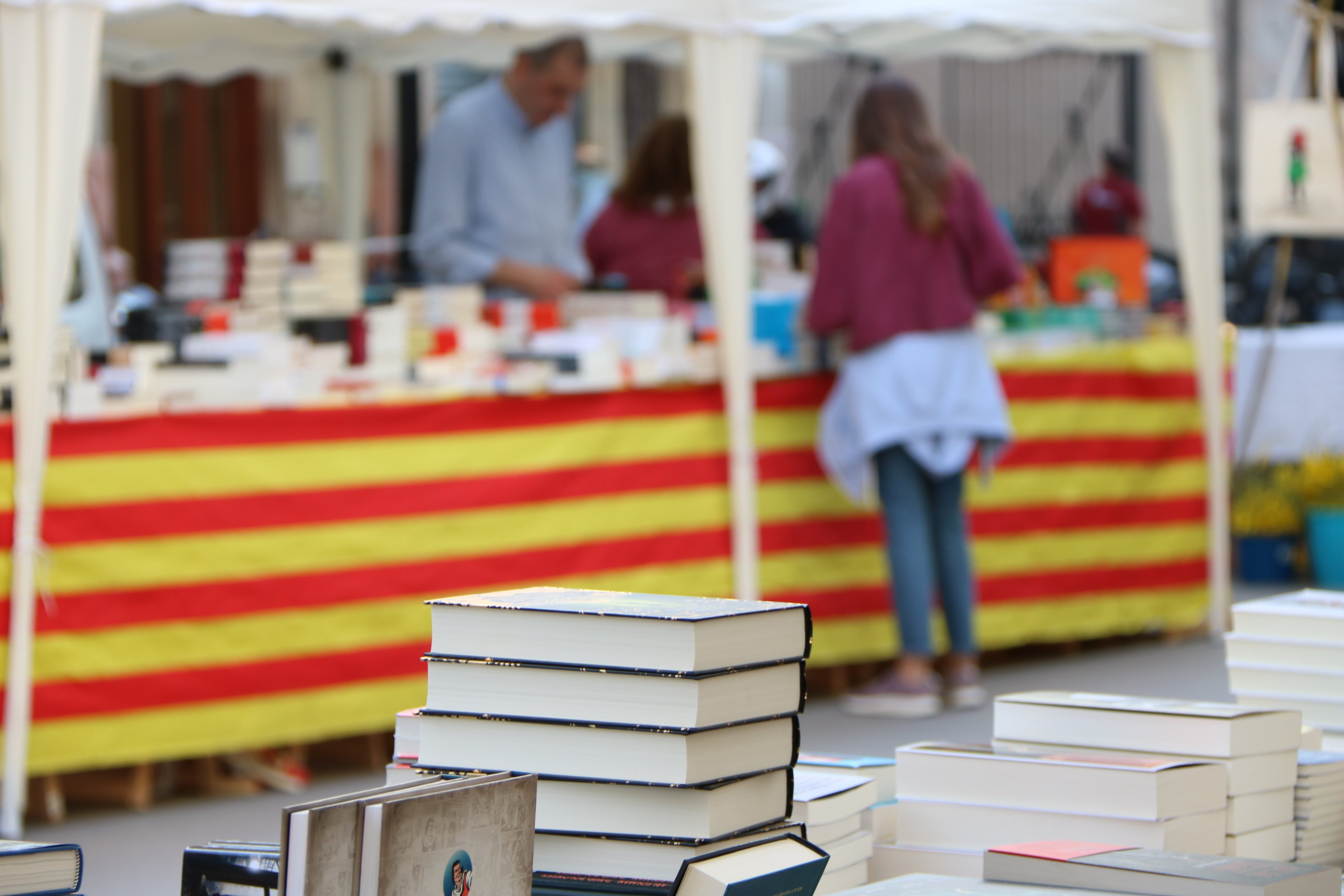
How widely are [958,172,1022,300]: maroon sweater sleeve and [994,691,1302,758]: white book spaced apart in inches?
119

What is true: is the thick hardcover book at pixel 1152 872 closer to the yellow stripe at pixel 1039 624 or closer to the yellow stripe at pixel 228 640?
the yellow stripe at pixel 228 640

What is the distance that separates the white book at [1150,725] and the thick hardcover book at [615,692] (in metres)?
0.58

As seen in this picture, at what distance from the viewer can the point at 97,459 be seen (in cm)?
430

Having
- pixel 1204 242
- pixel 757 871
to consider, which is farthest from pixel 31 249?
pixel 1204 242

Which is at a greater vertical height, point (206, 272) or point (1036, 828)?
point (206, 272)

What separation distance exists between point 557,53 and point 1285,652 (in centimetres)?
383

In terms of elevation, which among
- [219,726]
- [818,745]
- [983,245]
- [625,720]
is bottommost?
[818,745]

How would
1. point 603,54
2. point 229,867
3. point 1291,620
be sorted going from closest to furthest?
point 229,867, point 1291,620, point 603,54

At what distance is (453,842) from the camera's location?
1.75 m

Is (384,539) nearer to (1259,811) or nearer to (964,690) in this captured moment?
(964,690)

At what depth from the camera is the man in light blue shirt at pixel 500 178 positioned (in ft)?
20.1

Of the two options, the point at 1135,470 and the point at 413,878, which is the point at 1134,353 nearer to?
the point at 1135,470

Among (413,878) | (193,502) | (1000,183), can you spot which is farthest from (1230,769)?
(1000,183)

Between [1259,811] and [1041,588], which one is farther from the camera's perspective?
[1041,588]
